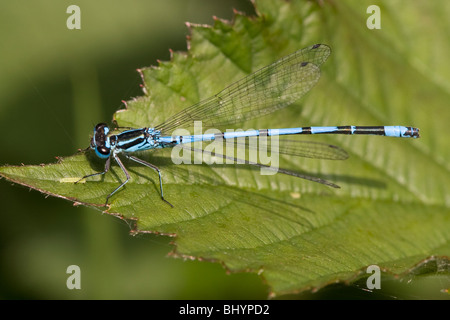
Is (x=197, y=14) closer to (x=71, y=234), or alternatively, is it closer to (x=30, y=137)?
(x=30, y=137)

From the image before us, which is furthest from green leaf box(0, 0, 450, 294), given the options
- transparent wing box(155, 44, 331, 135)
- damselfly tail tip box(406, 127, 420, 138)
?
damselfly tail tip box(406, 127, 420, 138)

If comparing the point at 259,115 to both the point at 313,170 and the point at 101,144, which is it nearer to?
the point at 313,170

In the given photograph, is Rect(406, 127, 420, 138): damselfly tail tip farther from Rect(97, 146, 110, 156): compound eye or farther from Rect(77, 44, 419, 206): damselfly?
Rect(97, 146, 110, 156): compound eye

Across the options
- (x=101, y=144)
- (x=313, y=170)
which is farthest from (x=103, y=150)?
(x=313, y=170)

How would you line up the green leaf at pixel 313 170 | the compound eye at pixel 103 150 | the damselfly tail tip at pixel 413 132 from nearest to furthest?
the green leaf at pixel 313 170 < the compound eye at pixel 103 150 < the damselfly tail tip at pixel 413 132

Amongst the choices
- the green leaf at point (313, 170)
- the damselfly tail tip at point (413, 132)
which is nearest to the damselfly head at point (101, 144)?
the green leaf at point (313, 170)

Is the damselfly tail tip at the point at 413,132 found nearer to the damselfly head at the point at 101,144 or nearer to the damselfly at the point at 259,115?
the damselfly at the point at 259,115
